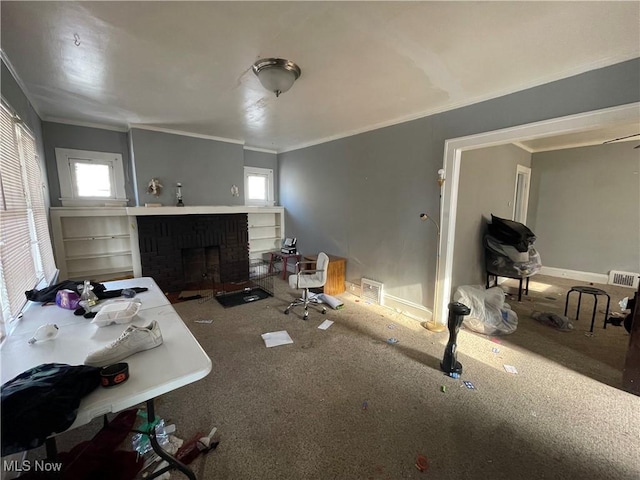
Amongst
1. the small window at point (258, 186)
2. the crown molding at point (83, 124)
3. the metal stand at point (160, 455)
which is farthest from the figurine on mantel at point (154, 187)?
the metal stand at point (160, 455)

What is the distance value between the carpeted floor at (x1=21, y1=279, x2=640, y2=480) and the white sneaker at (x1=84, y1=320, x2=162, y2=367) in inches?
32.0

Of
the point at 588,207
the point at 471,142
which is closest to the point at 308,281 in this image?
the point at 471,142

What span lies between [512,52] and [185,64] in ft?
8.10

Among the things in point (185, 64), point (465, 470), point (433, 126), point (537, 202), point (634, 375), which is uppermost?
point (185, 64)

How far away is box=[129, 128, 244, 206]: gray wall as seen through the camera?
12.4 feet

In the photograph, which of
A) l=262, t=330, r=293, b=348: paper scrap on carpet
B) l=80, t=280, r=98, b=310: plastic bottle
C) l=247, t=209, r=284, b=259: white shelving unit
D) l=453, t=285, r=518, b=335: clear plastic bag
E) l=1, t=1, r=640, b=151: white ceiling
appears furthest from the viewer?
l=247, t=209, r=284, b=259: white shelving unit

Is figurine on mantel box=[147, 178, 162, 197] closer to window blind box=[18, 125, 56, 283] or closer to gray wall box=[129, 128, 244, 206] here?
gray wall box=[129, 128, 244, 206]

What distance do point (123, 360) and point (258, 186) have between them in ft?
15.0

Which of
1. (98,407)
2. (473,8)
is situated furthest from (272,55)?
(98,407)

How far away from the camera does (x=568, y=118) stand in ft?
6.83

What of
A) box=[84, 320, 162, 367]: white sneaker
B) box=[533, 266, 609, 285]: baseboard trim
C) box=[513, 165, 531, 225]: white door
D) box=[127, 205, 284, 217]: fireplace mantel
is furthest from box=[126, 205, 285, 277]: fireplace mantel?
box=[533, 266, 609, 285]: baseboard trim

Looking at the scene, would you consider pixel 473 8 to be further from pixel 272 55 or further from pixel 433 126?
pixel 433 126

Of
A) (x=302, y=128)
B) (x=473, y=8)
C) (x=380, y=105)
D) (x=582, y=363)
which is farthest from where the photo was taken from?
(x=302, y=128)

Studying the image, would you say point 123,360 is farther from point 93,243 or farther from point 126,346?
point 93,243
